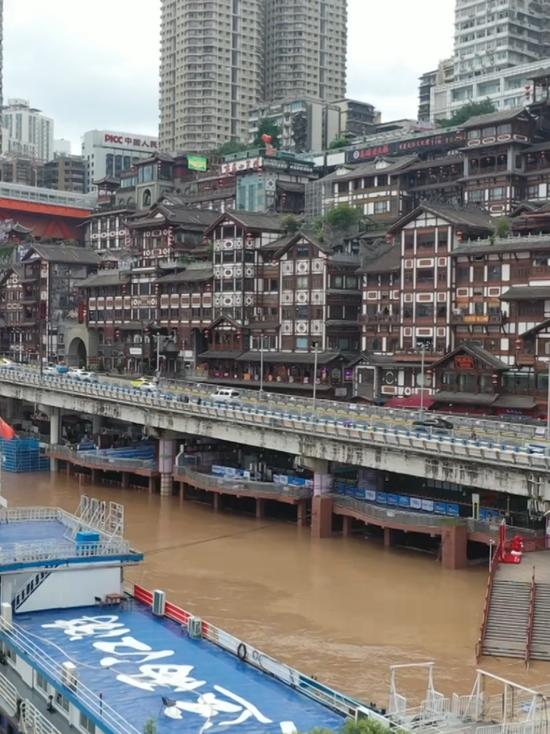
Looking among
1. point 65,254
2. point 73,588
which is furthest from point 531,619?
point 65,254

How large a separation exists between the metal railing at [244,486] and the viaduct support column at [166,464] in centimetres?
431

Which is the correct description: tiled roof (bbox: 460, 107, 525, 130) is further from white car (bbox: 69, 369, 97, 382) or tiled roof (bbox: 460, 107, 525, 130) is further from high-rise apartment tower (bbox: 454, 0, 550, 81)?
high-rise apartment tower (bbox: 454, 0, 550, 81)

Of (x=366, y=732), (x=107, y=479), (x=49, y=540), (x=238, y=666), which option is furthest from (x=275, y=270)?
(x=366, y=732)

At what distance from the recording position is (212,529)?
218 feet

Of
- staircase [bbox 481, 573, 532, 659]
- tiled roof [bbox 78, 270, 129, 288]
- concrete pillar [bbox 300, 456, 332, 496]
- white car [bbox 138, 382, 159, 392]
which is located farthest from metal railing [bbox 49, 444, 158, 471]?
tiled roof [bbox 78, 270, 129, 288]

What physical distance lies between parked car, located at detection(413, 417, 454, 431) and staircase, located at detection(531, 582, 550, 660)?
748 inches

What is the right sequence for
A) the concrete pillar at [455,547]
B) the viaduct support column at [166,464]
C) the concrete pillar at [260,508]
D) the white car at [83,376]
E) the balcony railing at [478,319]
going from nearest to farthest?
1. the concrete pillar at [455,547]
2. the concrete pillar at [260,508]
3. the viaduct support column at [166,464]
4. the balcony railing at [478,319]
5. the white car at [83,376]

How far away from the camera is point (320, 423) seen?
65062mm

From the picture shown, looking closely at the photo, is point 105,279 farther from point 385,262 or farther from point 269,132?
point 269,132

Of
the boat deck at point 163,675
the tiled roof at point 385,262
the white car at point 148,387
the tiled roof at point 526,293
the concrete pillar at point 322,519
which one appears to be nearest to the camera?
the boat deck at point 163,675

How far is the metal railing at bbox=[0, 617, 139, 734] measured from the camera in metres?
24.2

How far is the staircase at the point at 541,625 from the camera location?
39.6 metres

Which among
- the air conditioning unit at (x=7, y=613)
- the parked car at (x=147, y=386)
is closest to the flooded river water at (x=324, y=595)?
the air conditioning unit at (x=7, y=613)

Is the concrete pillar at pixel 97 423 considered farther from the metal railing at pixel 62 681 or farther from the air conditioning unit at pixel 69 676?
the air conditioning unit at pixel 69 676
